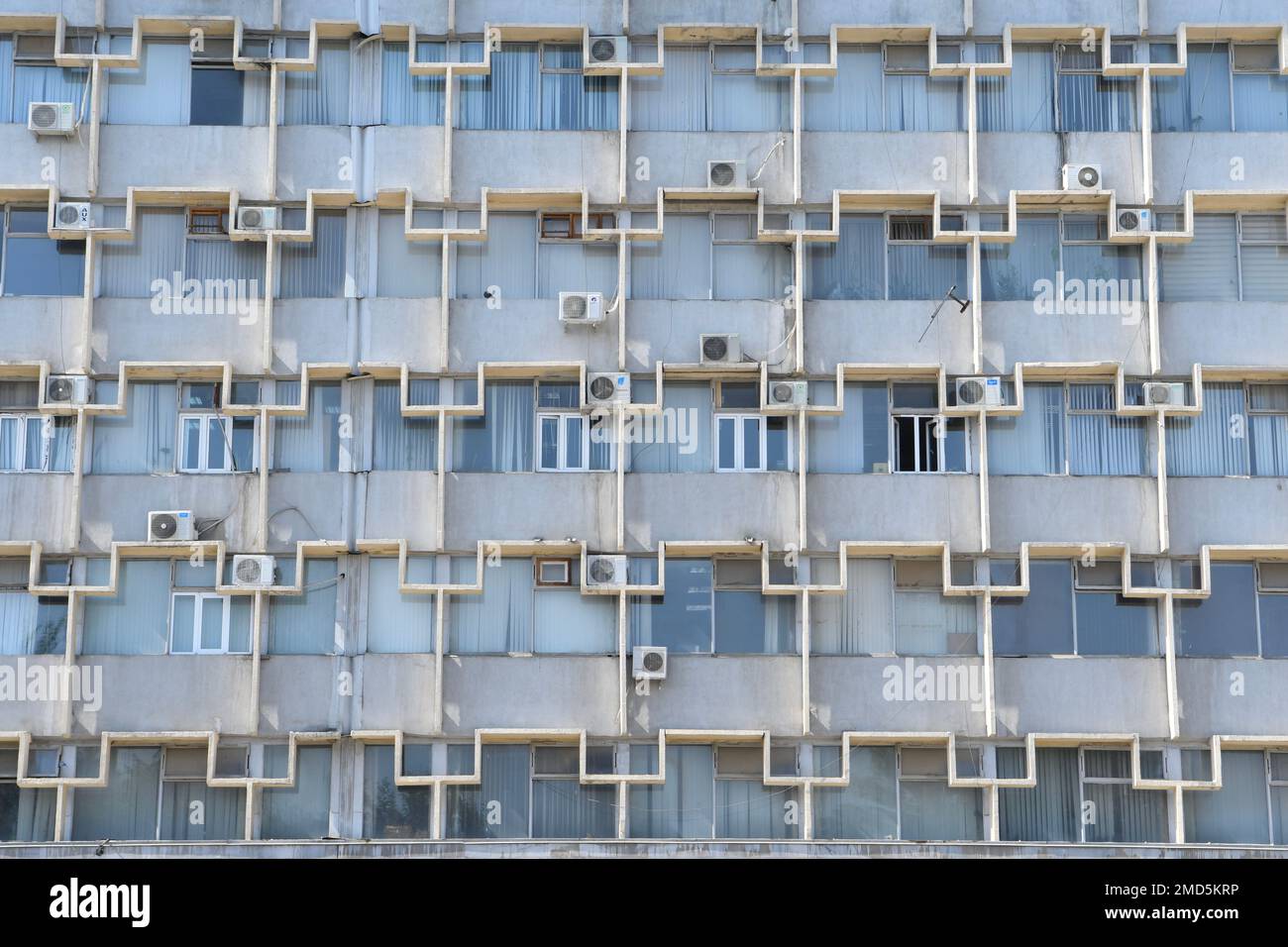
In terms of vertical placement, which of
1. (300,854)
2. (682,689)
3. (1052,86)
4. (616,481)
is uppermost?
(1052,86)

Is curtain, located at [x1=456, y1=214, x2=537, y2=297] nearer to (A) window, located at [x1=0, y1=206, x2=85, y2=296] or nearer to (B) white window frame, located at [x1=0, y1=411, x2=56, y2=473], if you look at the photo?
(A) window, located at [x1=0, y1=206, x2=85, y2=296]

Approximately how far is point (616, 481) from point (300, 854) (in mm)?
5613

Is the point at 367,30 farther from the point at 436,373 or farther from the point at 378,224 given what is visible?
the point at 436,373

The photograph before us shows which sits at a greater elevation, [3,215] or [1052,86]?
[1052,86]

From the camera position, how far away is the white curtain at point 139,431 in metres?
24.0

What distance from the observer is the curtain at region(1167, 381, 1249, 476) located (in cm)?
2409

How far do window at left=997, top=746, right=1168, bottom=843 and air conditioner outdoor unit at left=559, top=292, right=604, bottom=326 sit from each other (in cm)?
696

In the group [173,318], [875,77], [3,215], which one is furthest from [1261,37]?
[3,215]

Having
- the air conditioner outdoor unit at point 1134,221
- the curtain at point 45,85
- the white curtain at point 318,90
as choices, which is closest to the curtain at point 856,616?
the air conditioner outdoor unit at point 1134,221

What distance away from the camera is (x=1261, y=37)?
24969 millimetres

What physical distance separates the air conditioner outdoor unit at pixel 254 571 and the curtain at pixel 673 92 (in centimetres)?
692

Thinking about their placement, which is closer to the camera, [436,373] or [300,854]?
[300,854]

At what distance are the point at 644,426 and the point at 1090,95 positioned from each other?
22.9 feet

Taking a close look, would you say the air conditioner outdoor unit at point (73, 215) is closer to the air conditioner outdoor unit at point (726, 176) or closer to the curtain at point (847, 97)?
the air conditioner outdoor unit at point (726, 176)
